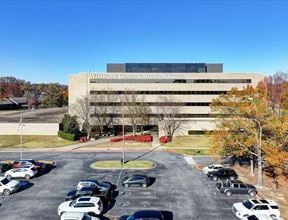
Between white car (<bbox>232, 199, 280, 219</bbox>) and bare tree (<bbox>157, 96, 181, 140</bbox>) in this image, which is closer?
white car (<bbox>232, 199, 280, 219</bbox>)

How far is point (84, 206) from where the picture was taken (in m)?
27.1

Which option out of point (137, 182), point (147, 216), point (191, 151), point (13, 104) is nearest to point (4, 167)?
point (137, 182)

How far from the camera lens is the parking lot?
91.4 feet

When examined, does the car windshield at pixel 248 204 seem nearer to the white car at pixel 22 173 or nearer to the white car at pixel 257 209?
the white car at pixel 257 209

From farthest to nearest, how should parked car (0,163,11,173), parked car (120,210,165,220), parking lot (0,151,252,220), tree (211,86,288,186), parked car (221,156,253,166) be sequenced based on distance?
parked car (221,156,253,166)
parked car (0,163,11,173)
tree (211,86,288,186)
parking lot (0,151,252,220)
parked car (120,210,165,220)

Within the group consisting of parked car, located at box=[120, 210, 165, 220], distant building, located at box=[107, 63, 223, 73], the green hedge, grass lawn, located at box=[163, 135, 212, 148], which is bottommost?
parked car, located at box=[120, 210, 165, 220]

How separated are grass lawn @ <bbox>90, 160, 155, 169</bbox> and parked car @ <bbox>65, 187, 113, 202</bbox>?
1254 cm

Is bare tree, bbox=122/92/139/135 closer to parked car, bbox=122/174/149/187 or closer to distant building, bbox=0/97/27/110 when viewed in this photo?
parked car, bbox=122/174/149/187

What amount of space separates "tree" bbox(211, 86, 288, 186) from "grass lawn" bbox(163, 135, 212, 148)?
19.7m

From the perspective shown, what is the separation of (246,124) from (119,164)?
750 inches

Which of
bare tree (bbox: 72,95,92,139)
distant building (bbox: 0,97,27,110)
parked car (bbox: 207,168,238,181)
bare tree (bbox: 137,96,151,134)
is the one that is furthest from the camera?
distant building (bbox: 0,97,27,110)

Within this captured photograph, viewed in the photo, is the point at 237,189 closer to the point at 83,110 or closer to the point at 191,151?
the point at 191,151

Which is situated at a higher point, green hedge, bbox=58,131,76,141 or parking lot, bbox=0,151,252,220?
green hedge, bbox=58,131,76,141

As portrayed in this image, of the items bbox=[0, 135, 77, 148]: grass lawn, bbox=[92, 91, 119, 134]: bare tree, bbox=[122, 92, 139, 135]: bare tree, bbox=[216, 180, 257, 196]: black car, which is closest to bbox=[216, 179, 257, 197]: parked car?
bbox=[216, 180, 257, 196]: black car
